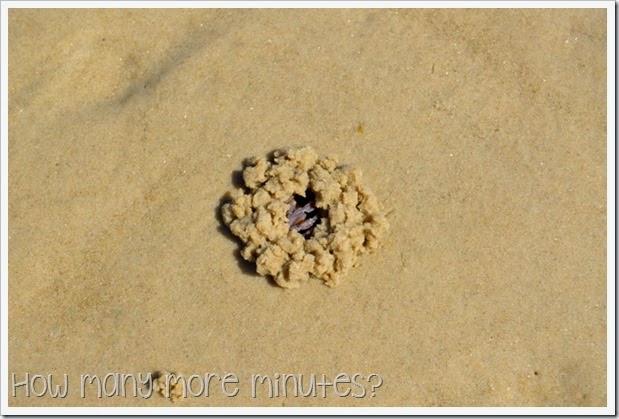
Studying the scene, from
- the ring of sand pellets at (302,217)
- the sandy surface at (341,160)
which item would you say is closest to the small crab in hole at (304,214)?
the ring of sand pellets at (302,217)

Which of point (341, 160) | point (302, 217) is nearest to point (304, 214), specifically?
point (302, 217)

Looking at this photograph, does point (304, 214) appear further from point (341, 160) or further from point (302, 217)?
point (341, 160)

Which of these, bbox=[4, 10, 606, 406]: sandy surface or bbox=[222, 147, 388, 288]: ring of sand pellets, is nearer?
bbox=[222, 147, 388, 288]: ring of sand pellets

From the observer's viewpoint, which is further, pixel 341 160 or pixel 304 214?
pixel 341 160

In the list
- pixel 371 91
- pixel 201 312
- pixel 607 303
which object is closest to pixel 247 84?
pixel 371 91

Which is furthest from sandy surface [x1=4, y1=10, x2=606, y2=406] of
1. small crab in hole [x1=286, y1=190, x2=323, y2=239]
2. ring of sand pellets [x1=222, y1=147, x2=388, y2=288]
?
small crab in hole [x1=286, y1=190, x2=323, y2=239]

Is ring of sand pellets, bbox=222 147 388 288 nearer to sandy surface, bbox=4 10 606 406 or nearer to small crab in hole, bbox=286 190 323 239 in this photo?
small crab in hole, bbox=286 190 323 239

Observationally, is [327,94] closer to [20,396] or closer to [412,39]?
[412,39]
